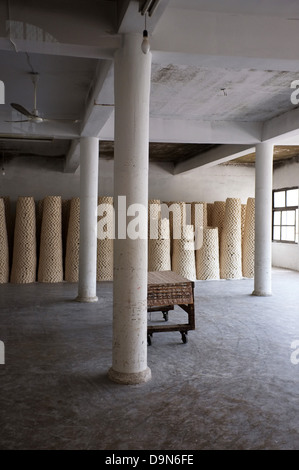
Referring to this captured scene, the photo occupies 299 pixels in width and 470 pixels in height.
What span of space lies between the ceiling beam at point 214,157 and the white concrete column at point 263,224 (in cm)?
51

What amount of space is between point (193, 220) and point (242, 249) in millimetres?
1346

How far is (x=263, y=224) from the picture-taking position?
7.86m

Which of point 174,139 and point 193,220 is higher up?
point 174,139

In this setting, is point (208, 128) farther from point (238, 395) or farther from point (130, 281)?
point (238, 395)

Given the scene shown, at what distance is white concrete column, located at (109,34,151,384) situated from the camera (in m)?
3.54

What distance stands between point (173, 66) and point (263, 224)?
391 cm

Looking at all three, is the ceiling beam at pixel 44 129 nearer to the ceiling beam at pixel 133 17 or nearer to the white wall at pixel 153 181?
the ceiling beam at pixel 133 17

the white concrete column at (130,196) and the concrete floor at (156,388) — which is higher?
the white concrete column at (130,196)

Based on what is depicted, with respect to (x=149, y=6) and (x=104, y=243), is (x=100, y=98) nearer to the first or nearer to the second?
(x=149, y=6)

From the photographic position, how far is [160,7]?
3195mm

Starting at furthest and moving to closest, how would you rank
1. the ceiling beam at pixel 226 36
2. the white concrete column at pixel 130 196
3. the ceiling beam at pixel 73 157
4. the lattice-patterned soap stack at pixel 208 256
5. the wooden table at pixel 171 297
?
the lattice-patterned soap stack at pixel 208 256 < the ceiling beam at pixel 73 157 < the wooden table at pixel 171 297 < the ceiling beam at pixel 226 36 < the white concrete column at pixel 130 196

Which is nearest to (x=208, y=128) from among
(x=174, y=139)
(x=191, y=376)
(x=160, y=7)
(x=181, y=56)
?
(x=174, y=139)

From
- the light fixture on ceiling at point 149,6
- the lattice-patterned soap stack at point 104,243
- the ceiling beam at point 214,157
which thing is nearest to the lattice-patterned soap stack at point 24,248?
the lattice-patterned soap stack at point 104,243

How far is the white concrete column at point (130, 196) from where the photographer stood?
11.6ft
